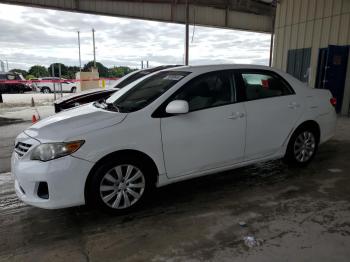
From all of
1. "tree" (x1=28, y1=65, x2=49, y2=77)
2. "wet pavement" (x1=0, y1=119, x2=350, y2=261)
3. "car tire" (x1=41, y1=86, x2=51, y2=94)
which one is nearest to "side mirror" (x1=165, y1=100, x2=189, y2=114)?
"wet pavement" (x1=0, y1=119, x2=350, y2=261)

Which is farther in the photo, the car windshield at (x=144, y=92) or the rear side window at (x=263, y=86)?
the rear side window at (x=263, y=86)

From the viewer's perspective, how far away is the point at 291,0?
13.0m

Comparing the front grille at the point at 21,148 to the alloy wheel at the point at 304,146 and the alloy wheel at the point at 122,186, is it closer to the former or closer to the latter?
the alloy wheel at the point at 122,186

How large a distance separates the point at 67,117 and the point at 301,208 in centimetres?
287

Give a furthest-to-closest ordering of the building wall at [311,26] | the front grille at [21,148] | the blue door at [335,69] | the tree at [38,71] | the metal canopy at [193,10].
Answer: the tree at [38,71] < the metal canopy at [193,10] < the building wall at [311,26] < the blue door at [335,69] < the front grille at [21,148]

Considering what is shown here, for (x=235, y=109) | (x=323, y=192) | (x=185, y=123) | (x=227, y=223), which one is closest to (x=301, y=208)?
(x=323, y=192)

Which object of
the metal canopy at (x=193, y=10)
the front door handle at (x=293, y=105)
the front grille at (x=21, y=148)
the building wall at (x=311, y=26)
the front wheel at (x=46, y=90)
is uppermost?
the metal canopy at (x=193, y=10)

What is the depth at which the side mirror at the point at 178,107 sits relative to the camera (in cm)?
351

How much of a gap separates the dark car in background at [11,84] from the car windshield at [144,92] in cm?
2303

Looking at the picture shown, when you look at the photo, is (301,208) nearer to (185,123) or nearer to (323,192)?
(323,192)

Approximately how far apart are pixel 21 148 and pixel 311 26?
11.6 metres

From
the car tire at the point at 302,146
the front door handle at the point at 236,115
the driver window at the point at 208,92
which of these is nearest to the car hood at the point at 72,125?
the driver window at the point at 208,92

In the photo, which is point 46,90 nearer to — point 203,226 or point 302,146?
point 302,146

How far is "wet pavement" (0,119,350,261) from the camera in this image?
282cm
